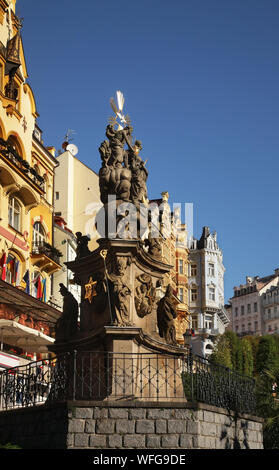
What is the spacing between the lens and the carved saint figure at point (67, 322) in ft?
64.3

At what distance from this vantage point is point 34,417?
1711 cm

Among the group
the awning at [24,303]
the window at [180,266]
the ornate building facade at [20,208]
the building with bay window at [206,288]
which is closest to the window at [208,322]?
the building with bay window at [206,288]

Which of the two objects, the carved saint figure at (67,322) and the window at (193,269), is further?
the window at (193,269)

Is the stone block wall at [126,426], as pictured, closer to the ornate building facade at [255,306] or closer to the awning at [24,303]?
the awning at [24,303]

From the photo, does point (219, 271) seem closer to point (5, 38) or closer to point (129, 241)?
→ point (5, 38)

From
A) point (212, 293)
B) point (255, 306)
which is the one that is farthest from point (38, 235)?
point (255, 306)

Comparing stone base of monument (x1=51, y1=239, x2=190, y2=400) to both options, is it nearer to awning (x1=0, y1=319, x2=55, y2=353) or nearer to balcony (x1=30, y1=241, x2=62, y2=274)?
awning (x1=0, y1=319, x2=55, y2=353)

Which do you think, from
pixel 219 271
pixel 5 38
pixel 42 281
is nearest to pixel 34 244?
pixel 42 281

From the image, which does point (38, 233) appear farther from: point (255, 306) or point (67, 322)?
point (255, 306)

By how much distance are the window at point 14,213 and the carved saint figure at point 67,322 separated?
2185 cm

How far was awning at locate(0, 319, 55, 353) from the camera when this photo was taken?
32.4 metres

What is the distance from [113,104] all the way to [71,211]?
121 feet

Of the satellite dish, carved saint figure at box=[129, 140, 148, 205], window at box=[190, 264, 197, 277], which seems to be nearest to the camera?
carved saint figure at box=[129, 140, 148, 205]

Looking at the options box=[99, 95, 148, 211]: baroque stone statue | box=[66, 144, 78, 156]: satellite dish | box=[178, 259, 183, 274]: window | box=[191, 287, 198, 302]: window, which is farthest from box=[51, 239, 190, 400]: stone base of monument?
box=[191, 287, 198, 302]: window
